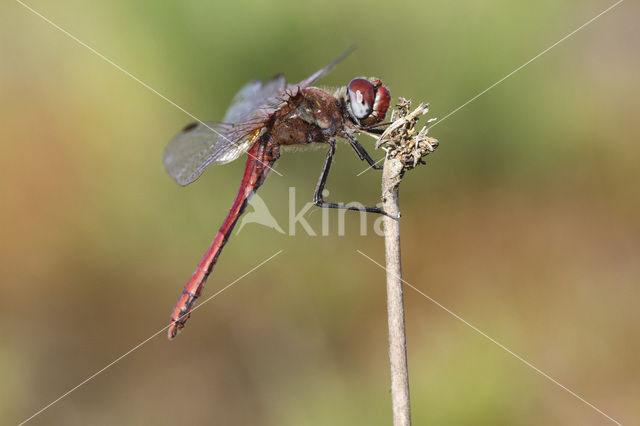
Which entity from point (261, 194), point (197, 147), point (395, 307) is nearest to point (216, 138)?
point (197, 147)

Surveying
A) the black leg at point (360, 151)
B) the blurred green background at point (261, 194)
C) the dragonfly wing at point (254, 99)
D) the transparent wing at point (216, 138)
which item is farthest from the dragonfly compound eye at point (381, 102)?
the blurred green background at point (261, 194)

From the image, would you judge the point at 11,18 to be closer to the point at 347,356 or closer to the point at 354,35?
the point at 354,35

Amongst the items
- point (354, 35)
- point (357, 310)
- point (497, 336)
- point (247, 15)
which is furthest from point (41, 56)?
point (497, 336)

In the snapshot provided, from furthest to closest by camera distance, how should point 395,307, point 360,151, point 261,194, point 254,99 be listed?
point 261,194 → point 360,151 → point 254,99 → point 395,307

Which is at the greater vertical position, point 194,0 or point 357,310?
point 194,0

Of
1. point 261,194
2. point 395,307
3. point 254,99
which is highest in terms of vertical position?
point 254,99

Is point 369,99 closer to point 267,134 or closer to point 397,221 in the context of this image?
point 267,134
